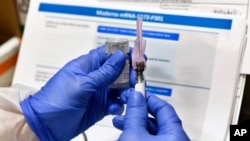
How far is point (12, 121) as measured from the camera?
0.78 metres

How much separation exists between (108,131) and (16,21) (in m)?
0.59

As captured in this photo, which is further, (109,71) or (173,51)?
(173,51)

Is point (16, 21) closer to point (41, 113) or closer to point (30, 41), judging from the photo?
point (30, 41)

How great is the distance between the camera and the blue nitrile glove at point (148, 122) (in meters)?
0.67

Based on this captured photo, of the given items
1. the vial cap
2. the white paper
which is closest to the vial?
the vial cap

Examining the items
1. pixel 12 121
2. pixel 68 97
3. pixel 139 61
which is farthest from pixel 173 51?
pixel 12 121

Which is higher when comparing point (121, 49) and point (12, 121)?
point (121, 49)

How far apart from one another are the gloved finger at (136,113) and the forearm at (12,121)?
221mm

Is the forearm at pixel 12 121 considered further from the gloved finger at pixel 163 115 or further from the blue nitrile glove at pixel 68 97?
the gloved finger at pixel 163 115

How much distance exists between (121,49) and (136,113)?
0.48ft

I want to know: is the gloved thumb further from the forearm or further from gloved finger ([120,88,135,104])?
the forearm

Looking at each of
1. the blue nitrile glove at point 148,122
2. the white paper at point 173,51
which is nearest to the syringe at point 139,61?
the blue nitrile glove at point 148,122

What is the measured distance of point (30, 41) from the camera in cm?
100

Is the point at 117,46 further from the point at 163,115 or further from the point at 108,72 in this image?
the point at 163,115
